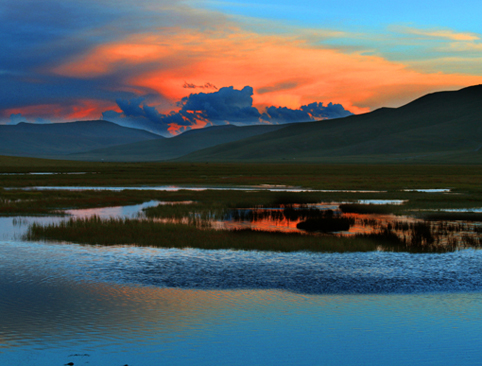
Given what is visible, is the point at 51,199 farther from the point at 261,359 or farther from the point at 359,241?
the point at 261,359

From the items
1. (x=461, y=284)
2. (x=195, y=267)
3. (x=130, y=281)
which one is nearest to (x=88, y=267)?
(x=130, y=281)

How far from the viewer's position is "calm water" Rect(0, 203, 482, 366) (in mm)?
10500

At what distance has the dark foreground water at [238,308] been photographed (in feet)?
34.4

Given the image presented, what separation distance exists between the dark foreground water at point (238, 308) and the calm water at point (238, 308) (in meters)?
0.03

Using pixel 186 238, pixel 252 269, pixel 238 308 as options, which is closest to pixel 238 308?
pixel 238 308

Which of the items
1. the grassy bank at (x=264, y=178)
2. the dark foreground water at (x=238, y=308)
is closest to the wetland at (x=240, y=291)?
the dark foreground water at (x=238, y=308)

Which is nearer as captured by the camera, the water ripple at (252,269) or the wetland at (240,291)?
the wetland at (240,291)

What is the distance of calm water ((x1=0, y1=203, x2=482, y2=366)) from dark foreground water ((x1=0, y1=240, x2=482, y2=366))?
0.03m

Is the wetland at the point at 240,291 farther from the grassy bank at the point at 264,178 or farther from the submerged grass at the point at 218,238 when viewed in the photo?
the grassy bank at the point at 264,178

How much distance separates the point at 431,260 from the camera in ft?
64.1

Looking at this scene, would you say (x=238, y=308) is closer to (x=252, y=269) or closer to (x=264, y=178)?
(x=252, y=269)

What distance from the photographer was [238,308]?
13539mm

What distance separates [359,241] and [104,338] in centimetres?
1439

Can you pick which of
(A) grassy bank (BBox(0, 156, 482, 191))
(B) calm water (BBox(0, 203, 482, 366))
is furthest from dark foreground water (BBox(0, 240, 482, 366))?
(A) grassy bank (BBox(0, 156, 482, 191))
